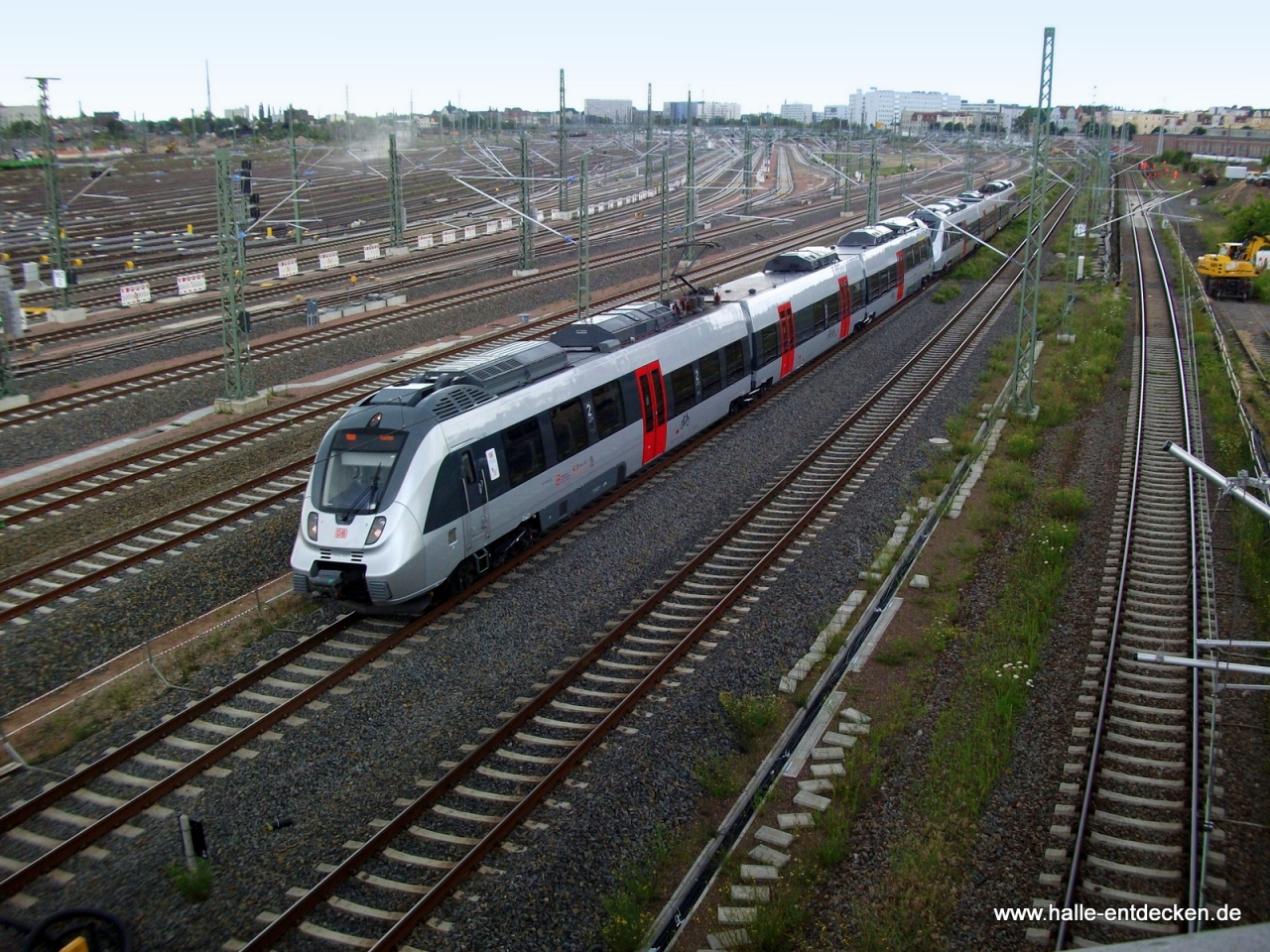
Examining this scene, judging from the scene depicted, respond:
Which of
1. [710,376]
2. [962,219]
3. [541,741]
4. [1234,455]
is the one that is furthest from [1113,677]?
[962,219]

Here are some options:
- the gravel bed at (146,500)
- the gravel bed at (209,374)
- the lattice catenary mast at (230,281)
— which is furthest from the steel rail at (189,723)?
the gravel bed at (209,374)

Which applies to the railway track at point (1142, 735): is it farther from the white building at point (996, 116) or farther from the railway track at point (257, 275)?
the white building at point (996, 116)

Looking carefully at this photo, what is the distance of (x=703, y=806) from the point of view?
352 inches

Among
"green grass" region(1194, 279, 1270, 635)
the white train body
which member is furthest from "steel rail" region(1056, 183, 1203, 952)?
the white train body

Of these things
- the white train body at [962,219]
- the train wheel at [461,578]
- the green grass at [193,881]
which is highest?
the white train body at [962,219]

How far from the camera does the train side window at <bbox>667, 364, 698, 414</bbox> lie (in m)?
17.7

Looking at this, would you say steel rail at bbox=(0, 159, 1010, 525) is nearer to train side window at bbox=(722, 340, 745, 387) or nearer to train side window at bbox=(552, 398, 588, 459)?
train side window at bbox=(552, 398, 588, 459)

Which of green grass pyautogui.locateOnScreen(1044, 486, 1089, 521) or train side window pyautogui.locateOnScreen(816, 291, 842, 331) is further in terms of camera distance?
train side window pyautogui.locateOnScreen(816, 291, 842, 331)

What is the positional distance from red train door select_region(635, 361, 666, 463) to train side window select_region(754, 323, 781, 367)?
458cm

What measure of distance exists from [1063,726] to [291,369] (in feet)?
67.2

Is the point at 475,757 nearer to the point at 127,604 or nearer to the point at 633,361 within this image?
the point at 127,604

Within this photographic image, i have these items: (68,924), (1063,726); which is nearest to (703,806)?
(1063,726)

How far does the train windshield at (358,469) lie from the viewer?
11867mm

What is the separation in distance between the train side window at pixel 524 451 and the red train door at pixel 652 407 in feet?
9.96
